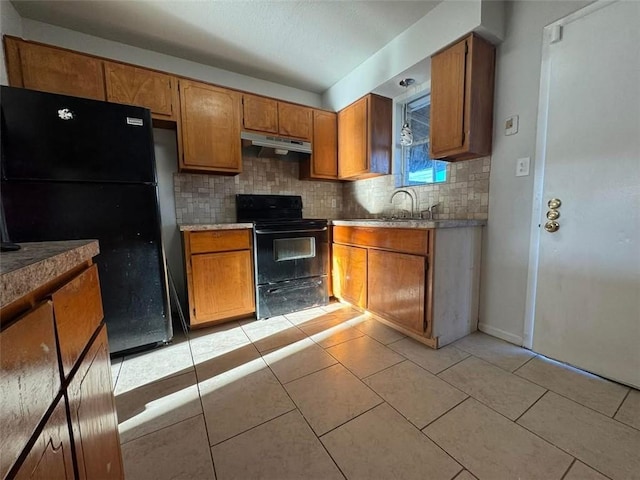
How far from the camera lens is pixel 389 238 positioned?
2.12 metres

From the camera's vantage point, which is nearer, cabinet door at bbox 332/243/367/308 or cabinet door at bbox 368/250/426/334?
cabinet door at bbox 368/250/426/334

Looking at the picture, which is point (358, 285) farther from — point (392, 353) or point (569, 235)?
point (569, 235)

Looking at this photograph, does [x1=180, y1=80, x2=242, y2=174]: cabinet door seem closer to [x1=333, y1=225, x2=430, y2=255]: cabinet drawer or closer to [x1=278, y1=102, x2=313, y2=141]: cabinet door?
[x1=278, y1=102, x2=313, y2=141]: cabinet door

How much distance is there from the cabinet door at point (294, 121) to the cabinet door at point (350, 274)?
4.05 feet

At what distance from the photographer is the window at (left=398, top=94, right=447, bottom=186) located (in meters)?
2.54

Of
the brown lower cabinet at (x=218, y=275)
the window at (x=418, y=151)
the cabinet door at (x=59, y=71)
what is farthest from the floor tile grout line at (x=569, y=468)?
the cabinet door at (x=59, y=71)

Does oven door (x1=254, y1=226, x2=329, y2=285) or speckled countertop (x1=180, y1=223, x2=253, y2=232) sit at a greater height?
speckled countertop (x1=180, y1=223, x2=253, y2=232)

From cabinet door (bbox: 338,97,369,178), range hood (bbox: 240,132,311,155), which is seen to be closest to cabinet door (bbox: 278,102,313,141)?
range hood (bbox: 240,132,311,155)

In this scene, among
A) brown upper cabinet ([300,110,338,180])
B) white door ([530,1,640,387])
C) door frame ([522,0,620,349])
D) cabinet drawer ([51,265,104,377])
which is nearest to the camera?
cabinet drawer ([51,265,104,377])

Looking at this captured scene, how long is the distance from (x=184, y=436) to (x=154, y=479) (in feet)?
0.64

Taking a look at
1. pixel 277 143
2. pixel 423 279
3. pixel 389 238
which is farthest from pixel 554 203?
pixel 277 143

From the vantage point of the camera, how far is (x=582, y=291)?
1.59m

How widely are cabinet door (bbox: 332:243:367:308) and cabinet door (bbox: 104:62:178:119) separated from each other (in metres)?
1.93

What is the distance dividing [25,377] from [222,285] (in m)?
1.98
